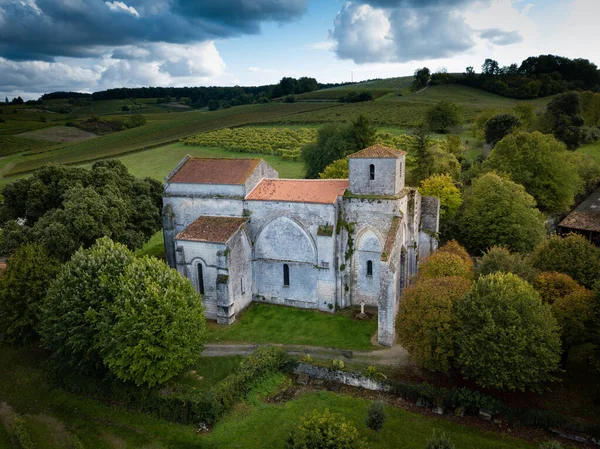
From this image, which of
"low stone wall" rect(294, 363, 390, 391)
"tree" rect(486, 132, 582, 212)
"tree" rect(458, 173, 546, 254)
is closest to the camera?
"low stone wall" rect(294, 363, 390, 391)

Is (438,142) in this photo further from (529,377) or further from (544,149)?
(529,377)

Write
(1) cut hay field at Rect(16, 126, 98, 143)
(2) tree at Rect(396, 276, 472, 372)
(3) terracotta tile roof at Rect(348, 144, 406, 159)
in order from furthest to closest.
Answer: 1. (1) cut hay field at Rect(16, 126, 98, 143)
2. (3) terracotta tile roof at Rect(348, 144, 406, 159)
3. (2) tree at Rect(396, 276, 472, 372)

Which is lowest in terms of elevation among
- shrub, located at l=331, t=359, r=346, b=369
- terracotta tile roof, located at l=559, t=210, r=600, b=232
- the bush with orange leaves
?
shrub, located at l=331, t=359, r=346, b=369

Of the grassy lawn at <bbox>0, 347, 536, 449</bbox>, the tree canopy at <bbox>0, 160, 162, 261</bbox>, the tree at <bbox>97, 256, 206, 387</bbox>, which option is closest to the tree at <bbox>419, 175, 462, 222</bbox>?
the grassy lawn at <bbox>0, 347, 536, 449</bbox>

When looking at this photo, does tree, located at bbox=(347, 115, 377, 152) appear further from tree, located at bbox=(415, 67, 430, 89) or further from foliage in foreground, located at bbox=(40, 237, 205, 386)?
tree, located at bbox=(415, 67, 430, 89)

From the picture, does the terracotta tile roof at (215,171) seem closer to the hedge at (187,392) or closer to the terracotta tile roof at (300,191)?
the terracotta tile roof at (300,191)

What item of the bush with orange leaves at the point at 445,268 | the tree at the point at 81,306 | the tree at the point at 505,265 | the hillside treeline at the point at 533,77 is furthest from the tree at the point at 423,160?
the hillside treeline at the point at 533,77

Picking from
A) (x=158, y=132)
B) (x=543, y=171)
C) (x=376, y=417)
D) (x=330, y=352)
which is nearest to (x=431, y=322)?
(x=376, y=417)
